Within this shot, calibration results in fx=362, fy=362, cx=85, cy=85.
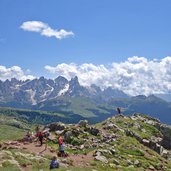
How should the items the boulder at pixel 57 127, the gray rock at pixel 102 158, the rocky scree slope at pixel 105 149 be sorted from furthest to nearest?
the boulder at pixel 57 127
the gray rock at pixel 102 158
the rocky scree slope at pixel 105 149

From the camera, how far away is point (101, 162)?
6034 centimetres

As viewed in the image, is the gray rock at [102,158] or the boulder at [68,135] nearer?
the gray rock at [102,158]

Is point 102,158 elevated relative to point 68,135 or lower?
lower

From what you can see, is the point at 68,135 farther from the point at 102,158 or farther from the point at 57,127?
the point at 102,158

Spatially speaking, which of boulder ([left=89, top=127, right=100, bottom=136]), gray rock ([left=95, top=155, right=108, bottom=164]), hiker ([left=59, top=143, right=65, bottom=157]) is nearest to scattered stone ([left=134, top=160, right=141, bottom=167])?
gray rock ([left=95, top=155, right=108, bottom=164])

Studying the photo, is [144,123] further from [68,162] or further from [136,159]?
[68,162]

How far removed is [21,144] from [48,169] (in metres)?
18.1

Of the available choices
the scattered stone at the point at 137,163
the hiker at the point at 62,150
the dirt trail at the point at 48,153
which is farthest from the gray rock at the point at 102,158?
the scattered stone at the point at 137,163

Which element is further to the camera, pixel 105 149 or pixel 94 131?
pixel 94 131

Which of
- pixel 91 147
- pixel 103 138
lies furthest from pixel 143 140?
pixel 91 147

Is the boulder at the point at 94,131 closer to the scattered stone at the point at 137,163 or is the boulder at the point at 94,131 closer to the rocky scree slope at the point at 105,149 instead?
the rocky scree slope at the point at 105,149

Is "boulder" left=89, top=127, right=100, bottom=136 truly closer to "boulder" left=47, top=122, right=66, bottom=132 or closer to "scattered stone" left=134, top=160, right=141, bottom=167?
"boulder" left=47, top=122, right=66, bottom=132

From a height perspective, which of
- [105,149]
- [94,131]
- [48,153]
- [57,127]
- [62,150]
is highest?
[57,127]

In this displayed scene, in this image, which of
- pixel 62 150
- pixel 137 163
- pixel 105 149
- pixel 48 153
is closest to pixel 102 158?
pixel 105 149
